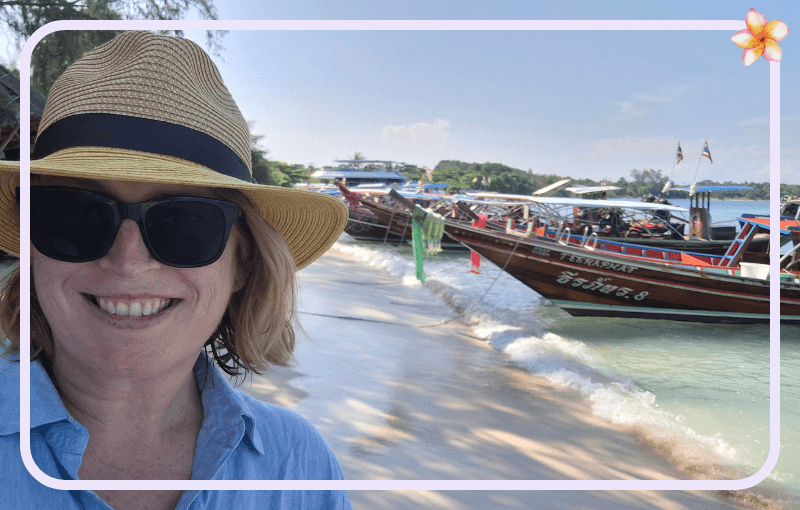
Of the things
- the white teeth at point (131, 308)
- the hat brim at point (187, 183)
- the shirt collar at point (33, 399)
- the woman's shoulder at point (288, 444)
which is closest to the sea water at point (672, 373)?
the hat brim at point (187, 183)

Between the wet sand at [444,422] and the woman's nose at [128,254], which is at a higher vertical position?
the woman's nose at [128,254]

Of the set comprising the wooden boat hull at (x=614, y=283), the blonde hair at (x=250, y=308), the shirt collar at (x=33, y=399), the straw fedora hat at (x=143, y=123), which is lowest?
the wooden boat hull at (x=614, y=283)

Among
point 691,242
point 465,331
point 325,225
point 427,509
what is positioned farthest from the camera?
point 691,242

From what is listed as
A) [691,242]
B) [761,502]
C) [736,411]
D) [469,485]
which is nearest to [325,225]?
[469,485]

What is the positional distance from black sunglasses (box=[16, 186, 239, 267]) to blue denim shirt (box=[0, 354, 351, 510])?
0.78 ft

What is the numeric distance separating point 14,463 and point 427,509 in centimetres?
299

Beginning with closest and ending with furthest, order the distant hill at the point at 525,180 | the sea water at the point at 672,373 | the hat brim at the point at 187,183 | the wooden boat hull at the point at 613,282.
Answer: the hat brim at the point at 187,183, the distant hill at the point at 525,180, the sea water at the point at 672,373, the wooden boat hull at the point at 613,282

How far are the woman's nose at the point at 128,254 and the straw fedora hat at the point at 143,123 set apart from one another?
0.08 m

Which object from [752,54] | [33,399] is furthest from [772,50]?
[33,399]

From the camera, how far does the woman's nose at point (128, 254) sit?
815mm

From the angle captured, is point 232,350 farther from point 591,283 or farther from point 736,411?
point 591,283

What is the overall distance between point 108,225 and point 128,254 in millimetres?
51

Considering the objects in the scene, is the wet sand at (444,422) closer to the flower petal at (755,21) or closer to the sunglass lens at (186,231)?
the sunglass lens at (186,231)

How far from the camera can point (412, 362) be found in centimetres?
661
